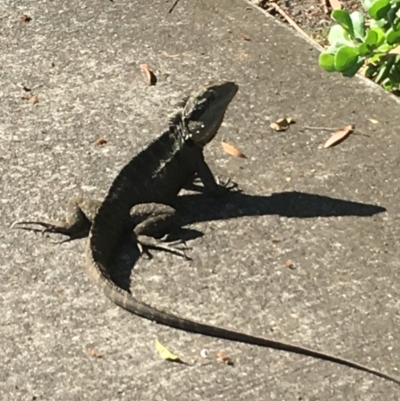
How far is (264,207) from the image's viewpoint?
501 centimetres

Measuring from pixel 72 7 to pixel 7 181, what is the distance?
2.11 metres

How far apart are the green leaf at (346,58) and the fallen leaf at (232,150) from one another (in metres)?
0.72

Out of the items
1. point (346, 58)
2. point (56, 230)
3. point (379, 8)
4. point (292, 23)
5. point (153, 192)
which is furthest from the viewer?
point (292, 23)

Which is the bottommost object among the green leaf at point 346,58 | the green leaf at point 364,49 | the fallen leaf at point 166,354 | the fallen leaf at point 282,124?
the fallen leaf at point 166,354

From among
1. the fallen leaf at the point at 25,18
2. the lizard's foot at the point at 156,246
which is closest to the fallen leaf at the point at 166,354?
the lizard's foot at the point at 156,246

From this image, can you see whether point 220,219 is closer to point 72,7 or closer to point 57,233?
point 57,233

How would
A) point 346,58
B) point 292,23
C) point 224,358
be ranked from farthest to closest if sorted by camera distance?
point 292,23
point 346,58
point 224,358

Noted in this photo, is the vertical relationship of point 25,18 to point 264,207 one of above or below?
below

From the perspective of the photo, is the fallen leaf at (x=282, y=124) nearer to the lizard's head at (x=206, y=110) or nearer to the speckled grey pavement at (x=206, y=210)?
the speckled grey pavement at (x=206, y=210)

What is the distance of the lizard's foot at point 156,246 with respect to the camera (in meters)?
4.69

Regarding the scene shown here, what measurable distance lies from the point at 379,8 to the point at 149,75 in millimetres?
1630

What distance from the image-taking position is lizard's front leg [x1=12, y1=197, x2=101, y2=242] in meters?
4.80

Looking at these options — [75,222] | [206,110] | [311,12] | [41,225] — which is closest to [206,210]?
[206,110]

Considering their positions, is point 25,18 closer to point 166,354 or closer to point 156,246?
point 156,246
